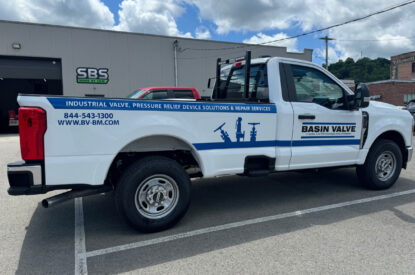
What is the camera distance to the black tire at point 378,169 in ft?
16.1

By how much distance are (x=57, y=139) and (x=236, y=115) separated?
2.04 meters

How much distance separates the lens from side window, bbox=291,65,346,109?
4.29 metres

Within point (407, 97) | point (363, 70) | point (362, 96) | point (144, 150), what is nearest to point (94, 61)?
point (144, 150)

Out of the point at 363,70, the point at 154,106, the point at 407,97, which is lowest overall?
the point at 154,106

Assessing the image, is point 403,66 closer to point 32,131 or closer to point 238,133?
point 238,133

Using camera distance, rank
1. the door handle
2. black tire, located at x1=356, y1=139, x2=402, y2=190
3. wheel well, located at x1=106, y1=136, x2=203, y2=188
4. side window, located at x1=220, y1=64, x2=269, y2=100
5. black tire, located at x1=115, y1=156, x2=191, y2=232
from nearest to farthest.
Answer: black tire, located at x1=115, y1=156, x2=191, y2=232
wheel well, located at x1=106, y1=136, x2=203, y2=188
the door handle
side window, located at x1=220, y1=64, x2=269, y2=100
black tire, located at x1=356, y1=139, x2=402, y2=190

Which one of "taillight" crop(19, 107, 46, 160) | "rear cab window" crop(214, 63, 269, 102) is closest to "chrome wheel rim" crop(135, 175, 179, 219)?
"taillight" crop(19, 107, 46, 160)

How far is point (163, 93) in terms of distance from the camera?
10602mm

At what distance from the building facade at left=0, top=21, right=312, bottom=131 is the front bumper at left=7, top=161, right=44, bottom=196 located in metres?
16.7

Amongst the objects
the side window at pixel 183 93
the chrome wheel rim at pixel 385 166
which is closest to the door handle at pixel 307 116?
the chrome wheel rim at pixel 385 166

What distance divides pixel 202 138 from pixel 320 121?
1.92 meters

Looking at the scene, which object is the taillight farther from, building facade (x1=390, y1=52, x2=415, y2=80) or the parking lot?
building facade (x1=390, y1=52, x2=415, y2=80)

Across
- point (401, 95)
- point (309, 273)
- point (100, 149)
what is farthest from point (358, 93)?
point (401, 95)

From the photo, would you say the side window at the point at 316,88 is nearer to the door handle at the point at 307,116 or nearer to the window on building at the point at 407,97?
the door handle at the point at 307,116
